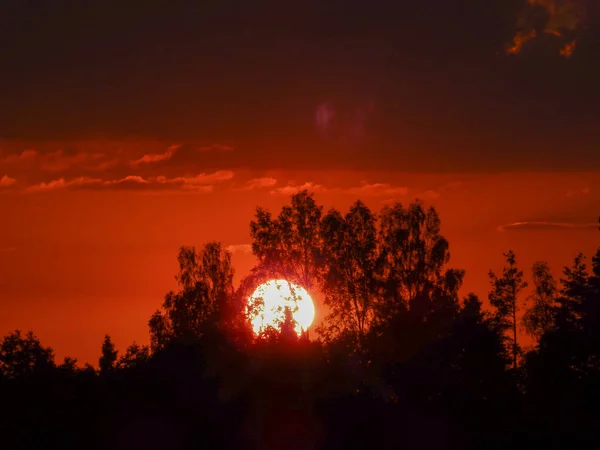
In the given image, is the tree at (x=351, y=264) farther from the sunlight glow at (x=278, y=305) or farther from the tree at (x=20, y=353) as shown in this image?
the tree at (x=20, y=353)

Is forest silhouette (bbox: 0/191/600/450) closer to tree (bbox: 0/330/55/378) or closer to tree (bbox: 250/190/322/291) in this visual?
tree (bbox: 250/190/322/291)

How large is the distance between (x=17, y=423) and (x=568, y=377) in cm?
3435

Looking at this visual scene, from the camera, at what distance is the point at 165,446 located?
54.1 meters

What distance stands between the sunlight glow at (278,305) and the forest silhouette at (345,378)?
118cm

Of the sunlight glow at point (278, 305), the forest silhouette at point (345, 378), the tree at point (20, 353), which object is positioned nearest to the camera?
the forest silhouette at point (345, 378)

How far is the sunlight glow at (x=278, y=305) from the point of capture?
71.6 metres

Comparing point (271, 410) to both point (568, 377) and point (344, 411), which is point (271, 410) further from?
point (568, 377)

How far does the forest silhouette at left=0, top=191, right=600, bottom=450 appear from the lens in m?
53.5

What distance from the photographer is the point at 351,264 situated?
270ft

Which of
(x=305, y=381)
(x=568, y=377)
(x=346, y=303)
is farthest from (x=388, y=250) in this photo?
(x=305, y=381)

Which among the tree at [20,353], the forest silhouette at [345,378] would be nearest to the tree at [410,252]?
the forest silhouette at [345,378]

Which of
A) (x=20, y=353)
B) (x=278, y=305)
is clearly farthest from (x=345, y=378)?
(x=20, y=353)

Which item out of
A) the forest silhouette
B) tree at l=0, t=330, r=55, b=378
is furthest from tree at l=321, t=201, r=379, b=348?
tree at l=0, t=330, r=55, b=378

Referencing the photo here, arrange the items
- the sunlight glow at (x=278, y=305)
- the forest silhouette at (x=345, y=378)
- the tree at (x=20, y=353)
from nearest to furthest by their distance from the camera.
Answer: the forest silhouette at (x=345, y=378), the sunlight glow at (x=278, y=305), the tree at (x=20, y=353)
